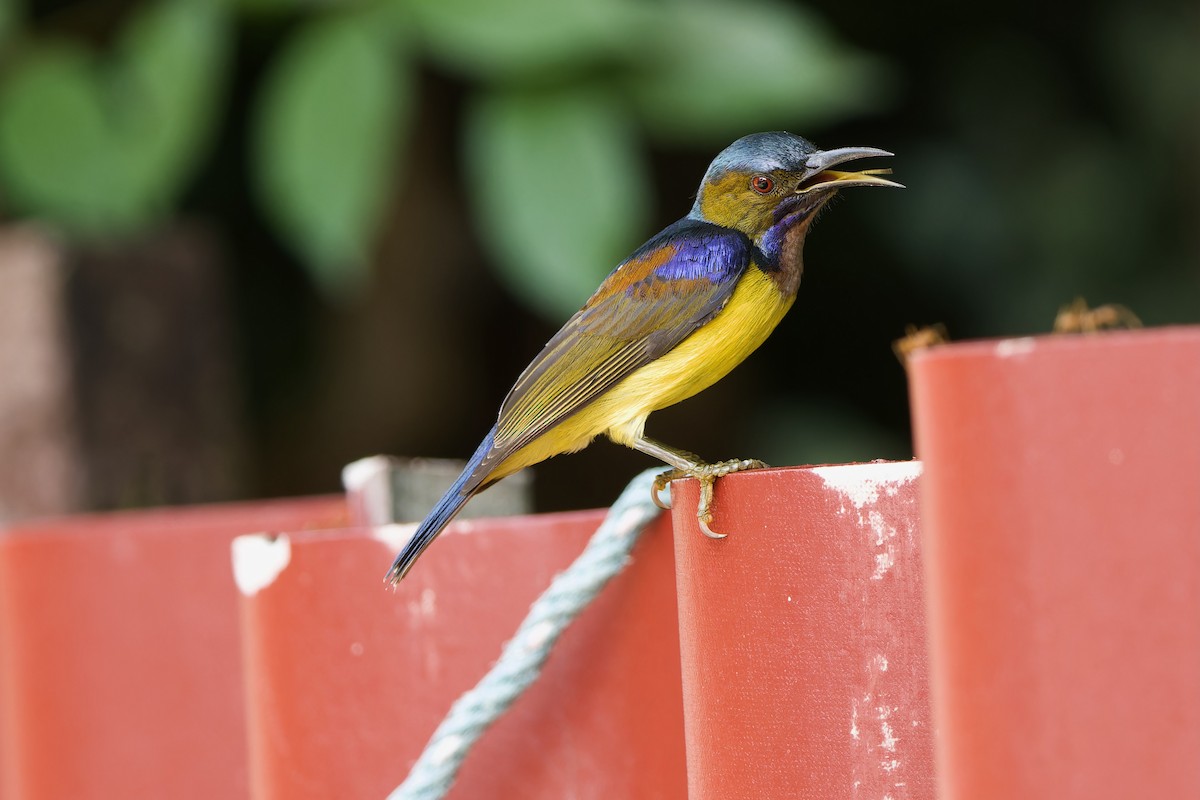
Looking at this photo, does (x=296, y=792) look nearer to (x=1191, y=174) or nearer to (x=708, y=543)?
(x=708, y=543)

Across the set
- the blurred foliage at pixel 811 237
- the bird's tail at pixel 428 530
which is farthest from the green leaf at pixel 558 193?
the bird's tail at pixel 428 530

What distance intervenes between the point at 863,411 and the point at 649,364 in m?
3.75

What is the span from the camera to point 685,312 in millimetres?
2193

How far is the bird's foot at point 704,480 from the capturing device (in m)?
1.50

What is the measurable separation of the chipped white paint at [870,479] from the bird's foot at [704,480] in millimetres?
131

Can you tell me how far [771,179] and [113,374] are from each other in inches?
97.4

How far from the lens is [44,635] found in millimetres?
2338

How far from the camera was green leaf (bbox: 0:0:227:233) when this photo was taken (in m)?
4.20

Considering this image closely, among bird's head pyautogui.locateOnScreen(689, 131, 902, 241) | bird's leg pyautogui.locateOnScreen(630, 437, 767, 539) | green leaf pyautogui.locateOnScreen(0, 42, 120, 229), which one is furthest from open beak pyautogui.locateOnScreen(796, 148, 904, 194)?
green leaf pyautogui.locateOnScreen(0, 42, 120, 229)

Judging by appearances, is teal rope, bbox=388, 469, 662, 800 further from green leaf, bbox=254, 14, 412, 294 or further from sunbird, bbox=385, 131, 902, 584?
green leaf, bbox=254, 14, 412, 294

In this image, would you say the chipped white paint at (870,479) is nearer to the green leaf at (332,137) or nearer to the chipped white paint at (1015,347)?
the chipped white paint at (1015,347)

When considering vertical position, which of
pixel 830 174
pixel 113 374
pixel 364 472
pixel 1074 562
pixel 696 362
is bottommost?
pixel 1074 562

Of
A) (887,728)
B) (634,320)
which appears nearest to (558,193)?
(634,320)

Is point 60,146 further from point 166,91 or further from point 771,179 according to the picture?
point 771,179
